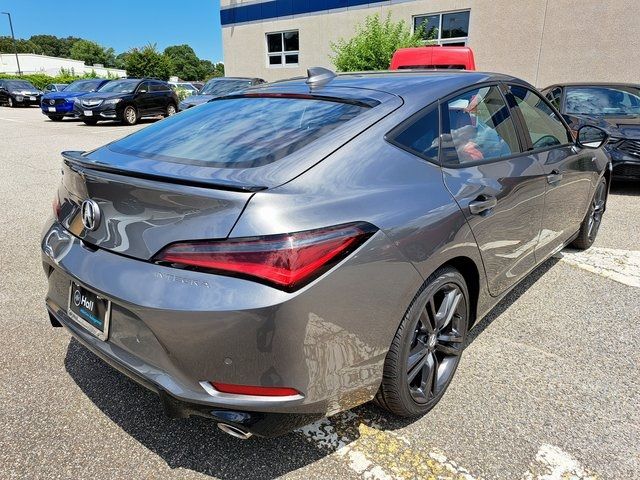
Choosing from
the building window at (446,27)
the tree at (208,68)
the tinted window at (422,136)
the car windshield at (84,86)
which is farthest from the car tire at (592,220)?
the tree at (208,68)

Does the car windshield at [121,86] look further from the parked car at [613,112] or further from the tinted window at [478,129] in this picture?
the tinted window at [478,129]

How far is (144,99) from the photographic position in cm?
1731

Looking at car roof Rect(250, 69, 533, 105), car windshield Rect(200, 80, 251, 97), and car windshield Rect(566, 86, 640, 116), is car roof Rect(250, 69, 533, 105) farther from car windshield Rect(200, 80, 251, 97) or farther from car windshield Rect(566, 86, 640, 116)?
car windshield Rect(200, 80, 251, 97)

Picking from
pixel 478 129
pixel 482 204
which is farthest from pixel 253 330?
pixel 478 129

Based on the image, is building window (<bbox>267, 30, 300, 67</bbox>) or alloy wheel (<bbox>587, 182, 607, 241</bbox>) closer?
alloy wheel (<bbox>587, 182, 607, 241</bbox>)

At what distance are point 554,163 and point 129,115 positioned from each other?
16205mm

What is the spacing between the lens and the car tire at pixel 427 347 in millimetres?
2051

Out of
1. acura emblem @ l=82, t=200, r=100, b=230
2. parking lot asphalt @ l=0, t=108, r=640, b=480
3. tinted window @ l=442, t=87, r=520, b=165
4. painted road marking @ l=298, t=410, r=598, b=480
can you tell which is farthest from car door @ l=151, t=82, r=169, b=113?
painted road marking @ l=298, t=410, r=598, b=480

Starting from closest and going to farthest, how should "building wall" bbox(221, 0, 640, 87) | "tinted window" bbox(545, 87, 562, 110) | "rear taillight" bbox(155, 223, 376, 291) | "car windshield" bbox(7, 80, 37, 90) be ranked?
"rear taillight" bbox(155, 223, 376, 291) < "tinted window" bbox(545, 87, 562, 110) < "building wall" bbox(221, 0, 640, 87) < "car windshield" bbox(7, 80, 37, 90)

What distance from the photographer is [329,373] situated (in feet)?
5.83

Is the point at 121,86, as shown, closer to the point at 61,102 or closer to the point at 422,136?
the point at 61,102

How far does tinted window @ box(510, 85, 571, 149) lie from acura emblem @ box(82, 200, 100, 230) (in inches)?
99.6

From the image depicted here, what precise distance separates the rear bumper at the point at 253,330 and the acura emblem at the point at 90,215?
107mm

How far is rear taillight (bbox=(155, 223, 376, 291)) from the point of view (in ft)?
5.28
